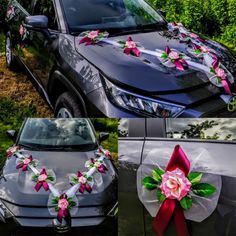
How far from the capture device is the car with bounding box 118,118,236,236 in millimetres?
1548

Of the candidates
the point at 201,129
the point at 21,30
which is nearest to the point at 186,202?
the point at 201,129

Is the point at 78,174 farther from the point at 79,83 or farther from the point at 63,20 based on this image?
the point at 63,20

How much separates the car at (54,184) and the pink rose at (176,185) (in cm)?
26

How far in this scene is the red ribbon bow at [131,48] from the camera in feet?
7.19

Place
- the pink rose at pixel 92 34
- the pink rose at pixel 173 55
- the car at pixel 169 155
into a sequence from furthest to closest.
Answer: the pink rose at pixel 92 34
the pink rose at pixel 173 55
the car at pixel 169 155

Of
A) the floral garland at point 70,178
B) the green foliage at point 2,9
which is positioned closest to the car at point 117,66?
the floral garland at point 70,178

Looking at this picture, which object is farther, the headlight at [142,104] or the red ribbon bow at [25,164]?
the headlight at [142,104]

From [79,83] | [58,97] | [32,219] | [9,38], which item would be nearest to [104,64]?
[79,83]

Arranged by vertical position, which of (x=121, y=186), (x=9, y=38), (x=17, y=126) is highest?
(x=17, y=126)

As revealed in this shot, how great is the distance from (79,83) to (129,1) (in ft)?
4.38

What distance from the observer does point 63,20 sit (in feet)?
8.93

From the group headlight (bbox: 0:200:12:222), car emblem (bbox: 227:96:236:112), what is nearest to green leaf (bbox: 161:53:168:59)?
A: car emblem (bbox: 227:96:236:112)

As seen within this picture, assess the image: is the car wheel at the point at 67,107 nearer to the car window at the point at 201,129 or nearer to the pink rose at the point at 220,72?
the car window at the point at 201,129

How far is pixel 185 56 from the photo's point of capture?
2.21 meters
